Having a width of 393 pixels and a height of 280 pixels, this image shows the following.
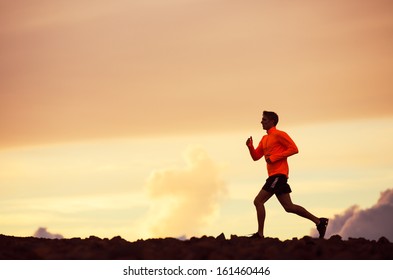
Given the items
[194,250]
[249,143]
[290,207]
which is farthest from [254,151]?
[194,250]

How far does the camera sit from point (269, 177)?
44.2 feet

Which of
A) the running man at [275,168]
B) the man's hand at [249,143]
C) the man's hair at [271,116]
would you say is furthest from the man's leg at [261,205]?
the man's hair at [271,116]

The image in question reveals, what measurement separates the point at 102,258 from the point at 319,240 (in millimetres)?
4321

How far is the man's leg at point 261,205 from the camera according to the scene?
525 inches

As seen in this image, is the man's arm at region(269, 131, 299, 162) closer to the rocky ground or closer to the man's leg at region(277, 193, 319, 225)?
the man's leg at region(277, 193, 319, 225)

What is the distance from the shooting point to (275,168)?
1347 cm

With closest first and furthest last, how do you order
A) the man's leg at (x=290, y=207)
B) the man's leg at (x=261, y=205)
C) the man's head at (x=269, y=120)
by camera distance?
the man's leg at (x=261, y=205) → the man's leg at (x=290, y=207) → the man's head at (x=269, y=120)

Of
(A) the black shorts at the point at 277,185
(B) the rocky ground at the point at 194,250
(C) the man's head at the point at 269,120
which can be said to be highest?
(C) the man's head at the point at 269,120

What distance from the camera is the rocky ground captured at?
32.9 feet

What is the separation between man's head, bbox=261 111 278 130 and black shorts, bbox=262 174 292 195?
38.2 inches

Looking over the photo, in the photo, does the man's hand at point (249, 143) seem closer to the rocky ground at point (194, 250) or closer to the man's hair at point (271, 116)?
the man's hair at point (271, 116)
